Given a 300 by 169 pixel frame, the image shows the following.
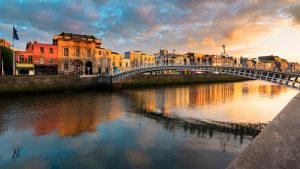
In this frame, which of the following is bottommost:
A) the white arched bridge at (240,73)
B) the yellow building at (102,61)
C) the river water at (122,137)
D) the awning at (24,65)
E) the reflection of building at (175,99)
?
the river water at (122,137)

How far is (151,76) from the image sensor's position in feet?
159

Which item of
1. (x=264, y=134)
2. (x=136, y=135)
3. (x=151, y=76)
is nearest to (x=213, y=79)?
(x=151, y=76)

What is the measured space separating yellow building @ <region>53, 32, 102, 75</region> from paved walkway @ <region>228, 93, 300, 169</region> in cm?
4438

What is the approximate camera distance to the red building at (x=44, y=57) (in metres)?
41.2

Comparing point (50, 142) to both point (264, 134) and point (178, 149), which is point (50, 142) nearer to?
point (178, 149)

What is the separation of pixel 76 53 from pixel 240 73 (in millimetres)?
33664

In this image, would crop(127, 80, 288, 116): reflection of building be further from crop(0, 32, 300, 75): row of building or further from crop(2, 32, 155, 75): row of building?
crop(2, 32, 155, 75): row of building

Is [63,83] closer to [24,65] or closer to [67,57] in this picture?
[24,65]

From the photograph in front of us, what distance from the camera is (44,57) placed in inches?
1652

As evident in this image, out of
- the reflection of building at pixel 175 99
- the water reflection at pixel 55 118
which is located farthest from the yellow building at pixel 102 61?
the water reflection at pixel 55 118

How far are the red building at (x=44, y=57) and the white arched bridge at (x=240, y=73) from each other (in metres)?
11.3

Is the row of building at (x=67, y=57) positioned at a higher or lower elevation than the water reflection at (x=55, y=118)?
higher

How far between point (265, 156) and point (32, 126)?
47.9 feet

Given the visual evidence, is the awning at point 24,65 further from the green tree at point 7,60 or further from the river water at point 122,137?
the river water at point 122,137
